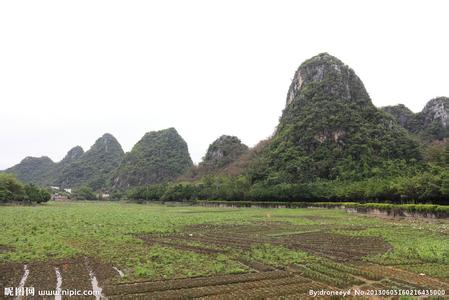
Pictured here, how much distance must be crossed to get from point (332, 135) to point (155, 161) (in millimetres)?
98827

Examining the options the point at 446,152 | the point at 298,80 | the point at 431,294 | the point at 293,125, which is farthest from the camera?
the point at 298,80

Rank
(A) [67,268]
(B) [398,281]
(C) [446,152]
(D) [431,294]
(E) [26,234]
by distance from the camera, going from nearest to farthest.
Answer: (D) [431,294]
(B) [398,281]
(A) [67,268]
(E) [26,234]
(C) [446,152]

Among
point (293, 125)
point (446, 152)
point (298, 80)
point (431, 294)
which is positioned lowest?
point (431, 294)

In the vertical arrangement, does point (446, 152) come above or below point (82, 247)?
above

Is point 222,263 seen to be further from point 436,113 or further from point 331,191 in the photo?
point 436,113

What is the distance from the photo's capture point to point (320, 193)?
61.3 m

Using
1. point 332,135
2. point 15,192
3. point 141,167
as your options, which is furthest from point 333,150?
point 141,167

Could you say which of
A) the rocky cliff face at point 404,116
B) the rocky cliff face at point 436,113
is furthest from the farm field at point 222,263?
the rocky cliff face at point 404,116

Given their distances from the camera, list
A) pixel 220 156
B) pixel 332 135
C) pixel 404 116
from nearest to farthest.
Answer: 1. pixel 332 135
2. pixel 404 116
3. pixel 220 156

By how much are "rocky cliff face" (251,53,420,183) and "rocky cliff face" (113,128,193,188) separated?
73.1m

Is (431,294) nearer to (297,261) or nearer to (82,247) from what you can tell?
(297,261)

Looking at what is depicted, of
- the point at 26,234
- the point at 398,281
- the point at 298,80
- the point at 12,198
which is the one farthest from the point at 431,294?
the point at 298,80

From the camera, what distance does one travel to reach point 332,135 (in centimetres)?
9025

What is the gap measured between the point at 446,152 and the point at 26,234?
59646 millimetres
